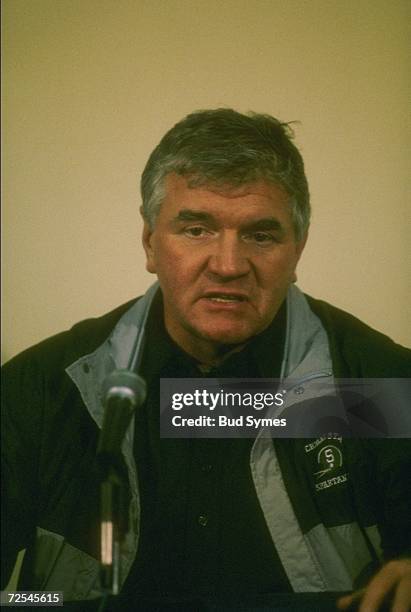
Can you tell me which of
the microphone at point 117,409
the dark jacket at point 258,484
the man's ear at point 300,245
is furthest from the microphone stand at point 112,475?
the man's ear at point 300,245

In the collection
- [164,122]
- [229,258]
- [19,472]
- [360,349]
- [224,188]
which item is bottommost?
[19,472]

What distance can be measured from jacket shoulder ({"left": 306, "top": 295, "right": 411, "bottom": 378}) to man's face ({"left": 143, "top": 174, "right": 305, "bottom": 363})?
13 centimetres

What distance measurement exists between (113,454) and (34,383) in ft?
1.75

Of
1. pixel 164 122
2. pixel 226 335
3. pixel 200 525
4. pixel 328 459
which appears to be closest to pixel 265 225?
pixel 226 335

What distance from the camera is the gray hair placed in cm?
105

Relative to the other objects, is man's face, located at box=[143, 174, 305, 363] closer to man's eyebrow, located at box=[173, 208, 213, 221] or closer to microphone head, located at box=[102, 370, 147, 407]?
man's eyebrow, located at box=[173, 208, 213, 221]

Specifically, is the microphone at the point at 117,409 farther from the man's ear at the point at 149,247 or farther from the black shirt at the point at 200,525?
the man's ear at the point at 149,247

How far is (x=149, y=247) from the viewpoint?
3.88 feet

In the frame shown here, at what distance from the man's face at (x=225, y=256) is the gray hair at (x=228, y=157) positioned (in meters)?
0.02

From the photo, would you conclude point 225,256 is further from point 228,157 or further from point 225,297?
point 228,157

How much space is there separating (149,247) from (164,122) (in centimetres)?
28

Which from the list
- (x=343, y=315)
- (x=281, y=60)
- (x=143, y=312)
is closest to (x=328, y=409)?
(x=343, y=315)

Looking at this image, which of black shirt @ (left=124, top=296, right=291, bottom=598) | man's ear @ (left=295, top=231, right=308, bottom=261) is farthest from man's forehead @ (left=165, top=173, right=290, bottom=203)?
black shirt @ (left=124, top=296, right=291, bottom=598)

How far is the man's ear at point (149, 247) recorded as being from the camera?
46.1 inches
